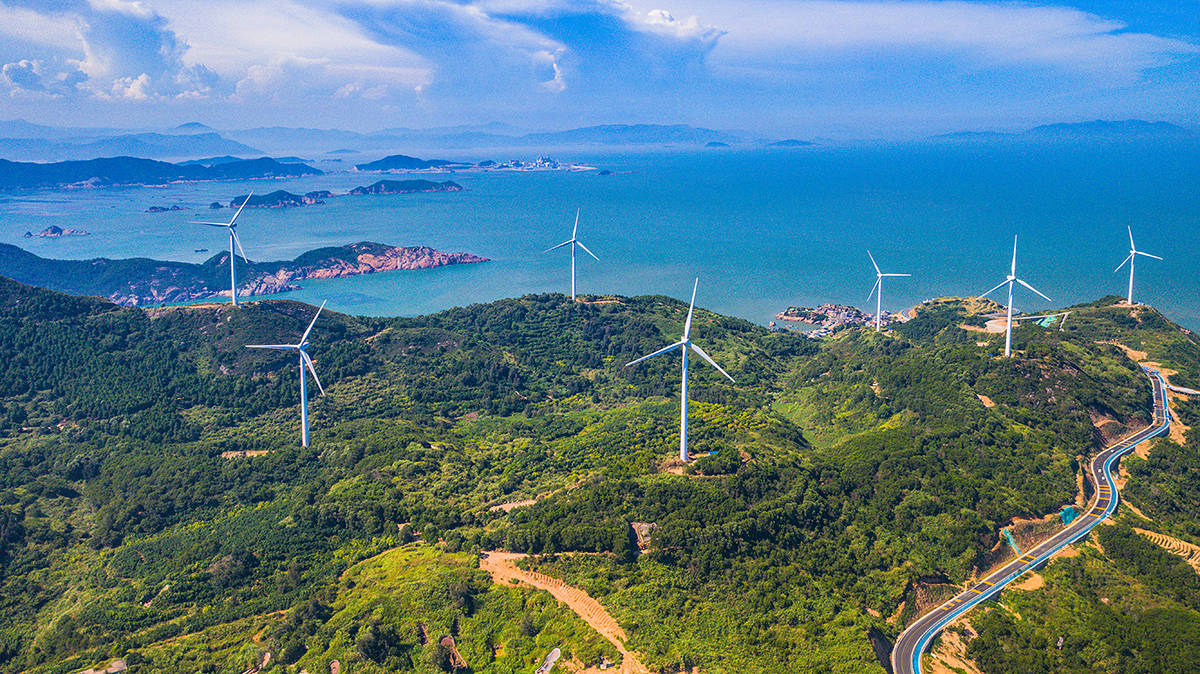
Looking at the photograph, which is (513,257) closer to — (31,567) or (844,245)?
(844,245)

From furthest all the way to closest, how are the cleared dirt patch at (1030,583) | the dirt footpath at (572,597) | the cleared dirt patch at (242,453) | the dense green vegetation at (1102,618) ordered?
the cleared dirt patch at (242,453) < the cleared dirt patch at (1030,583) < the dense green vegetation at (1102,618) < the dirt footpath at (572,597)

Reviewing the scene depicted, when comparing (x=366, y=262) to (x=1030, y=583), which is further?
(x=366, y=262)

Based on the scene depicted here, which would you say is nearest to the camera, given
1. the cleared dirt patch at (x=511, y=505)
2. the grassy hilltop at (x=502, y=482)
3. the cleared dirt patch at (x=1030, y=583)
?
the grassy hilltop at (x=502, y=482)

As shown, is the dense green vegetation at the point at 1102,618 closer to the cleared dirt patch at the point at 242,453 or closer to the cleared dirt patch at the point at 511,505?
the cleared dirt patch at the point at 511,505

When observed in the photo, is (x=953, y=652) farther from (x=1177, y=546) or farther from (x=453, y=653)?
(x=453, y=653)

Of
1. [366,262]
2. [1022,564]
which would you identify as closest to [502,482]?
[1022,564]

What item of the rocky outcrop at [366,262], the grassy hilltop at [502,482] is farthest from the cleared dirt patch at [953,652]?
the rocky outcrop at [366,262]

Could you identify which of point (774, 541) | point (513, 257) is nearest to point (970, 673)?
point (774, 541)
